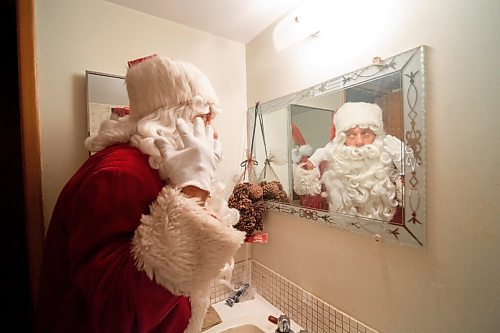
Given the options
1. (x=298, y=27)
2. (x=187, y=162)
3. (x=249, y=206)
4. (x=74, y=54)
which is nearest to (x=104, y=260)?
(x=187, y=162)

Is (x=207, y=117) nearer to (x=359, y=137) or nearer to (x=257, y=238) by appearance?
(x=359, y=137)

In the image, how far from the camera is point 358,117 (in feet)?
2.63

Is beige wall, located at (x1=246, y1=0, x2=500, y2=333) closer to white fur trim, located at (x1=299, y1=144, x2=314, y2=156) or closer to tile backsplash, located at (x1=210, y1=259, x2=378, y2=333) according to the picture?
tile backsplash, located at (x1=210, y1=259, x2=378, y2=333)

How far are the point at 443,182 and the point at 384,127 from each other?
0.23 meters

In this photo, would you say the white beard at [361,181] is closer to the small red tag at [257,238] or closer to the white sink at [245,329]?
the small red tag at [257,238]

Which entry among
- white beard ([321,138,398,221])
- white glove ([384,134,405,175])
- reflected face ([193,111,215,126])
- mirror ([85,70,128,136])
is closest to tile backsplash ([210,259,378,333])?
white beard ([321,138,398,221])

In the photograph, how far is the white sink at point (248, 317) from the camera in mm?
1060

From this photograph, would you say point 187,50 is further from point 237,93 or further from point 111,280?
point 111,280

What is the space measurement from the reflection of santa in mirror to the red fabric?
0.65 m

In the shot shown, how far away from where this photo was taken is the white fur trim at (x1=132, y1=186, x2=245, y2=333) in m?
0.44

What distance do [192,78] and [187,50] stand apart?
0.69 m

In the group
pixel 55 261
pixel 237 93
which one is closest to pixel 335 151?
pixel 237 93

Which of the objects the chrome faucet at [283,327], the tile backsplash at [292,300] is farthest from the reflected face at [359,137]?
the chrome faucet at [283,327]

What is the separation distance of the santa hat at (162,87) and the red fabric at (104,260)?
0.54ft
